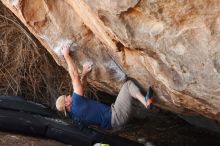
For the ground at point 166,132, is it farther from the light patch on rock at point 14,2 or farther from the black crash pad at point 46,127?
the light patch on rock at point 14,2

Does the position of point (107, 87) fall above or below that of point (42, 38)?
below

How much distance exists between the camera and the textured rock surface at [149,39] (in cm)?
393

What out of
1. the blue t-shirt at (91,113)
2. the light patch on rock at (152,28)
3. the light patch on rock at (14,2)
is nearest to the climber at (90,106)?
the blue t-shirt at (91,113)

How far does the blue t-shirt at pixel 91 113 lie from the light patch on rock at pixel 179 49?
186 centimetres

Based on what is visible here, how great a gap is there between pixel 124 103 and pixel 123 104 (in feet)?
0.07

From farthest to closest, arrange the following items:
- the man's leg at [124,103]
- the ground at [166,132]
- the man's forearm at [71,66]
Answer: the ground at [166,132] < the man's forearm at [71,66] < the man's leg at [124,103]

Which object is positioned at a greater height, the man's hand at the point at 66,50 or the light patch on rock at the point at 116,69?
the man's hand at the point at 66,50

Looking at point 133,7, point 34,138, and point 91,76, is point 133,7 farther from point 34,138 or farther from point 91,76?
point 34,138

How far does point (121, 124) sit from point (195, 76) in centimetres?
190

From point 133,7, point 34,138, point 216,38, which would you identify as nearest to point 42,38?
point 34,138

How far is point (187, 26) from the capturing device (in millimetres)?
3973

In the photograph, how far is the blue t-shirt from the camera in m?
5.72

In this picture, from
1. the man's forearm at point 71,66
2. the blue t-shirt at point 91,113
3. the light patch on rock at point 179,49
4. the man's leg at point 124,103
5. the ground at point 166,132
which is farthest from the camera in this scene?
the ground at point 166,132

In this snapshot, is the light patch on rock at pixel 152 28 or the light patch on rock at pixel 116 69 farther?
the light patch on rock at pixel 116 69
